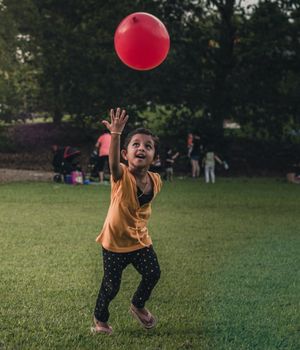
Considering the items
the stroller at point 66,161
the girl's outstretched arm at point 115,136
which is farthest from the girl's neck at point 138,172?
the stroller at point 66,161

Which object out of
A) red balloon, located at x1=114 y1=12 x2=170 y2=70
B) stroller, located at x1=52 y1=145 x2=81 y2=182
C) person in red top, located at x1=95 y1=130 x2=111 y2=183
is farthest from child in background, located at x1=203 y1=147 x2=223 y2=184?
red balloon, located at x1=114 y1=12 x2=170 y2=70

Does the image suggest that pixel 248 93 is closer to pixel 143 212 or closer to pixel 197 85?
pixel 197 85

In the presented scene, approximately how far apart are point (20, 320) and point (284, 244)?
16.8 ft

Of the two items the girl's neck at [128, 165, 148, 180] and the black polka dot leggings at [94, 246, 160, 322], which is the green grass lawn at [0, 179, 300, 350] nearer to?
the black polka dot leggings at [94, 246, 160, 322]

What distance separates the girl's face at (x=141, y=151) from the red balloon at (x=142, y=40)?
1535 mm

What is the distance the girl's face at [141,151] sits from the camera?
195 inches

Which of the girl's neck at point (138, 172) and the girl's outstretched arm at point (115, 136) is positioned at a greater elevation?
the girl's outstretched arm at point (115, 136)

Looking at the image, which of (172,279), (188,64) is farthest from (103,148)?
(172,279)

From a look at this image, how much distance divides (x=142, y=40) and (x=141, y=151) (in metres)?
1.67

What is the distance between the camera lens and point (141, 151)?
4.96 metres

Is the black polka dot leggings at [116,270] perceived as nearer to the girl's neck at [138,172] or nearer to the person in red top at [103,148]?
the girl's neck at [138,172]

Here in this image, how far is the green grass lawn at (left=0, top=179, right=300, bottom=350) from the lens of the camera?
16.5ft

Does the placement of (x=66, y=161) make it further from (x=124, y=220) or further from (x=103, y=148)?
(x=124, y=220)

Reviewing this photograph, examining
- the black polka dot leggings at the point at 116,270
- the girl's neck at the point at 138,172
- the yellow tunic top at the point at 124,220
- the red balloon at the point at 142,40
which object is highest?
the red balloon at the point at 142,40
